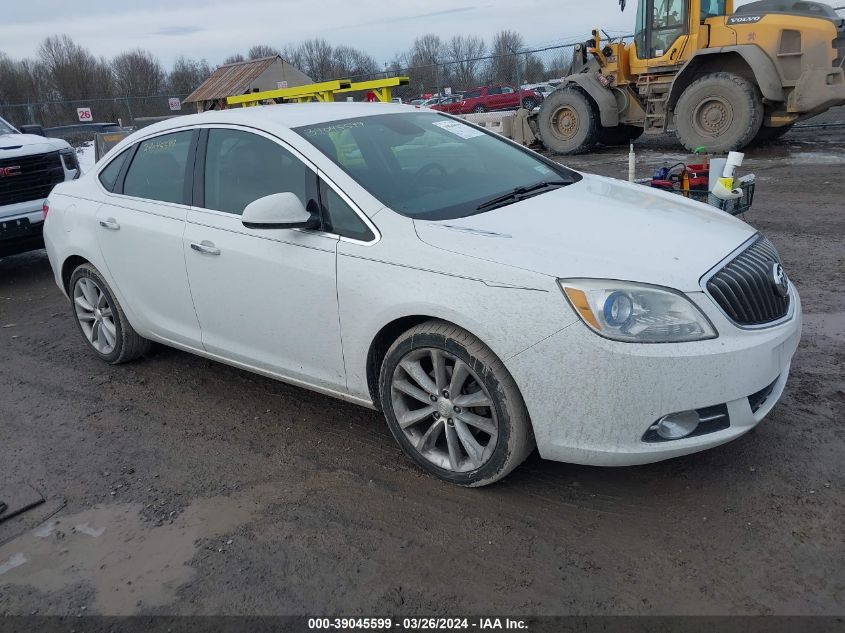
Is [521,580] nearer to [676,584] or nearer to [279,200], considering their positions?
[676,584]

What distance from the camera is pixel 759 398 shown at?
9.86 ft

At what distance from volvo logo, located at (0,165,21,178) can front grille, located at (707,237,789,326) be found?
290 inches

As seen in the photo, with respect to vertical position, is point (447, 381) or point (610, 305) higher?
point (610, 305)

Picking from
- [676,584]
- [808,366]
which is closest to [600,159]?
[808,366]

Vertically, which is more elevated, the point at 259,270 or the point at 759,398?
the point at 259,270

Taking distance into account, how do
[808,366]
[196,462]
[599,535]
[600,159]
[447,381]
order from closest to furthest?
[599,535]
[447,381]
[196,462]
[808,366]
[600,159]

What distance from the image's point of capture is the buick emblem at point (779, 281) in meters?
3.15

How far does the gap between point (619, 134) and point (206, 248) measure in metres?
13.5

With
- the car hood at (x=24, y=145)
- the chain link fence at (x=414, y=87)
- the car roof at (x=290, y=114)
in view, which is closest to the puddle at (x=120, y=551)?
the car roof at (x=290, y=114)

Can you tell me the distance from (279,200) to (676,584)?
235 centimetres

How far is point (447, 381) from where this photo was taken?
10.4ft

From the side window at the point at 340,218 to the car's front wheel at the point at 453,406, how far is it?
1.75ft

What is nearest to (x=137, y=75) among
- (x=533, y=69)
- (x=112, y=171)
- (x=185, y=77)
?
(x=185, y=77)

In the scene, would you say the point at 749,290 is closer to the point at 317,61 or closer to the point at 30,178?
the point at 30,178
